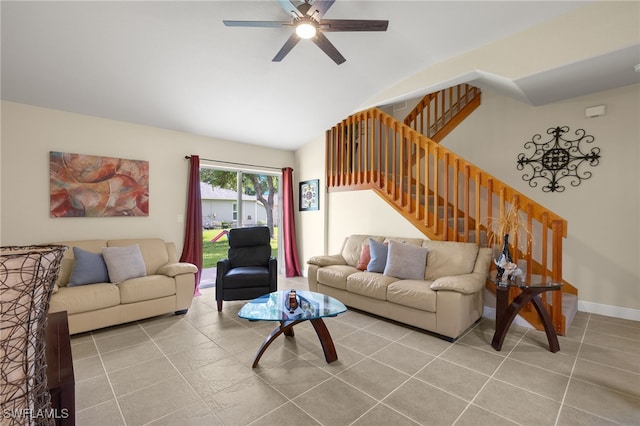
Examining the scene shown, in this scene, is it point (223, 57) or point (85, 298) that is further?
point (223, 57)

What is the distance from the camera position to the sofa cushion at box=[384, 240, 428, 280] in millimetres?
3331

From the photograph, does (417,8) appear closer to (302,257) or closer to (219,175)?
(219,175)

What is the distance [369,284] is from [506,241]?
1473 millimetres

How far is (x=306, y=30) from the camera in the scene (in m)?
2.16

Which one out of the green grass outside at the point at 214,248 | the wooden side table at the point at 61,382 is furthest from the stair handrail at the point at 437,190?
the wooden side table at the point at 61,382

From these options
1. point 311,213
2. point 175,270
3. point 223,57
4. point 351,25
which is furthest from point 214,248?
point 351,25

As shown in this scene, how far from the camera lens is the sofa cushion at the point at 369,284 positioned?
10.4 feet

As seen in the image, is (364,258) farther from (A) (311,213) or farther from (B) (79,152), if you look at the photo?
(B) (79,152)

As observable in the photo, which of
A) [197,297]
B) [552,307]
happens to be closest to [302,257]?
[197,297]

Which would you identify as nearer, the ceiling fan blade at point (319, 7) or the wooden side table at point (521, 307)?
the ceiling fan blade at point (319, 7)

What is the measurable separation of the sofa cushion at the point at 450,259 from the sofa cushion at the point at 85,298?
3.47 meters

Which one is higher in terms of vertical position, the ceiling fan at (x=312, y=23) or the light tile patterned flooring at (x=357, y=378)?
the ceiling fan at (x=312, y=23)

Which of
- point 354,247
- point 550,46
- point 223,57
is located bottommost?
point 354,247

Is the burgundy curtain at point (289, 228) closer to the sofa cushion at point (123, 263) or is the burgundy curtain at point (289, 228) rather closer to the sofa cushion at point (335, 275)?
the sofa cushion at point (335, 275)
